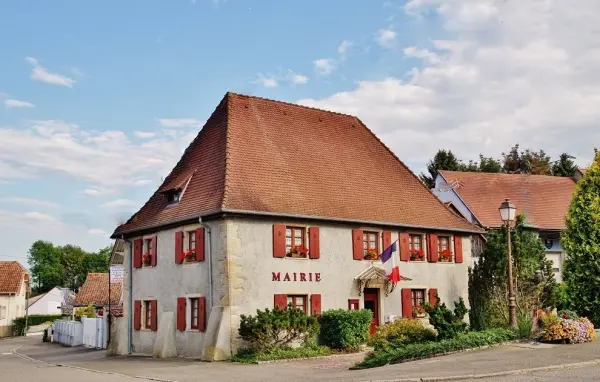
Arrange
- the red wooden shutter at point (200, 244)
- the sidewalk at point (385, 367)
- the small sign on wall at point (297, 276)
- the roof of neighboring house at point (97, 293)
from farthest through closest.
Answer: the roof of neighboring house at point (97, 293) → the red wooden shutter at point (200, 244) → the small sign on wall at point (297, 276) → the sidewalk at point (385, 367)

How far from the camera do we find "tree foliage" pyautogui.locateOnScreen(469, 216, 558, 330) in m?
25.1

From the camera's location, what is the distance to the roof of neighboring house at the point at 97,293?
53.8 metres

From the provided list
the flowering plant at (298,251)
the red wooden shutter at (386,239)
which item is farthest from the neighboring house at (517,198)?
the flowering plant at (298,251)

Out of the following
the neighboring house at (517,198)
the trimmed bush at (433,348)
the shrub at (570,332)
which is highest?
the neighboring house at (517,198)

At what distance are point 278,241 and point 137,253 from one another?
765cm

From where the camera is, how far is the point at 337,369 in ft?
62.9

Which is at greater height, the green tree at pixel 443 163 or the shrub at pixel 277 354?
the green tree at pixel 443 163

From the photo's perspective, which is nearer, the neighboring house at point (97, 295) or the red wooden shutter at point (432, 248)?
the red wooden shutter at point (432, 248)

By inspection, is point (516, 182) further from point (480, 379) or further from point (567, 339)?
point (480, 379)

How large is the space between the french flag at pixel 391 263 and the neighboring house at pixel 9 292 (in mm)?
45872

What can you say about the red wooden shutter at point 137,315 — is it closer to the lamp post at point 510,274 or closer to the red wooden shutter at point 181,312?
the red wooden shutter at point 181,312

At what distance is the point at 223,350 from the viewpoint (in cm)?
2316

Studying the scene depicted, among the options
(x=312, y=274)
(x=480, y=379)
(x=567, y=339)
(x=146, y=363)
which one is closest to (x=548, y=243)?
(x=312, y=274)

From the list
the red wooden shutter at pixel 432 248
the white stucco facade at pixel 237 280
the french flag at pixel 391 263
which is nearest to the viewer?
the white stucco facade at pixel 237 280
